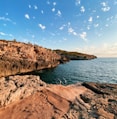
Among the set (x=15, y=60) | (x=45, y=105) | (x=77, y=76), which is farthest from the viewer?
(x=15, y=60)

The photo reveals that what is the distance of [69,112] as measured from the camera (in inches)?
424

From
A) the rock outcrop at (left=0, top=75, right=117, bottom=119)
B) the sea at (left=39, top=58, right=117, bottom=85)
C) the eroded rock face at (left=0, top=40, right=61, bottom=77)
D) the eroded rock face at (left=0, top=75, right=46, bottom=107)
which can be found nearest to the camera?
the rock outcrop at (left=0, top=75, right=117, bottom=119)

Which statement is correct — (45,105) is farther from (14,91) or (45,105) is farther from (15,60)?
(15,60)

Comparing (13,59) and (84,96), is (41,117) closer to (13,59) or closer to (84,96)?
(84,96)

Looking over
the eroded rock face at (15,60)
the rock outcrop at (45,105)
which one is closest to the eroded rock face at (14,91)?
the rock outcrop at (45,105)

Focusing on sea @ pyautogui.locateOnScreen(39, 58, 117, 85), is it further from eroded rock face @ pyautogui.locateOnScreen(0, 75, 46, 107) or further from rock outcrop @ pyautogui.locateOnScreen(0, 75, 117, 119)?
eroded rock face @ pyautogui.locateOnScreen(0, 75, 46, 107)

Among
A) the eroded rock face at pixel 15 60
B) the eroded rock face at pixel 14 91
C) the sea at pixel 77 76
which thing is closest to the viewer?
the eroded rock face at pixel 14 91

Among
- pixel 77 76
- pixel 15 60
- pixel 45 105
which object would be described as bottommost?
pixel 77 76

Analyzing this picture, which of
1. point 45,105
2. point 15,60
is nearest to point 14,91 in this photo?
point 45,105

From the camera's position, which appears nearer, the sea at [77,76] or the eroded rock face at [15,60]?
the sea at [77,76]

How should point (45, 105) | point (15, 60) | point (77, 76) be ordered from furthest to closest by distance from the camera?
1. point (15, 60)
2. point (77, 76)
3. point (45, 105)

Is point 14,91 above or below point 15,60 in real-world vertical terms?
below

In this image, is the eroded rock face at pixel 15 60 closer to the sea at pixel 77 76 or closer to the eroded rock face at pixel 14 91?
the sea at pixel 77 76

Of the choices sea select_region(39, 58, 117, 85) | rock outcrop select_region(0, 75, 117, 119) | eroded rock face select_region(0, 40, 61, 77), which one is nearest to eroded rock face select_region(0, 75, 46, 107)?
rock outcrop select_region(0, 75, 117, 119)
